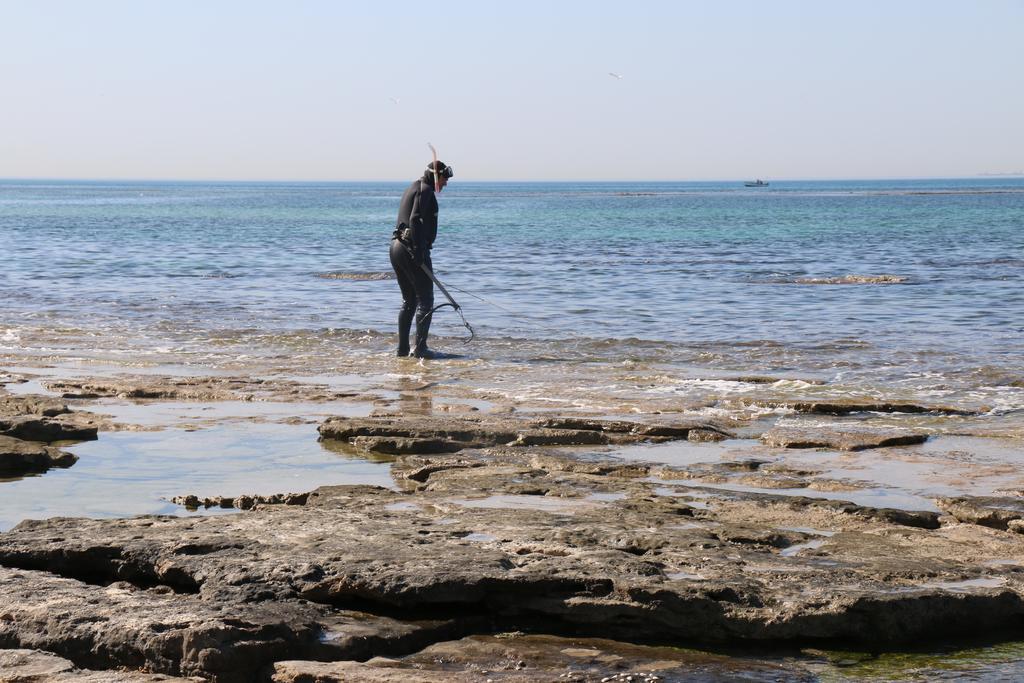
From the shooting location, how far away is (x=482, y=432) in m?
7.21

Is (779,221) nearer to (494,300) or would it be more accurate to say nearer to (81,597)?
(494,300)

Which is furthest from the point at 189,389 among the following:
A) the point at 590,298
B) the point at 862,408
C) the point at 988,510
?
the point at 590,298

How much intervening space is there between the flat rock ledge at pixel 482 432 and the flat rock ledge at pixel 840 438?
1.19 feet

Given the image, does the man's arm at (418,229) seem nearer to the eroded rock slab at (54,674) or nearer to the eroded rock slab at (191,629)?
the eroded rock slab at (191,629)

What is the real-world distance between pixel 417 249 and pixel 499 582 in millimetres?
7370

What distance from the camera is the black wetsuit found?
11.0m

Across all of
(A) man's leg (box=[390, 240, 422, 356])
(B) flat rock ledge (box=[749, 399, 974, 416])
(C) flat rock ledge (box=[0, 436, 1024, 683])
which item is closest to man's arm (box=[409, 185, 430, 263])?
(A) man's leg (box=[390, 240, 422, 356])

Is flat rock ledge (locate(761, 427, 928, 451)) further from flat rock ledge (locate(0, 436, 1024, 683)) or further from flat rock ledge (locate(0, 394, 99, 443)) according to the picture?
flat rock ledge (locate(0, 394, 99, 443))

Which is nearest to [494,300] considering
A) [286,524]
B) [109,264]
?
[109,264]

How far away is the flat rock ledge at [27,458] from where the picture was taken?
20.7 feet

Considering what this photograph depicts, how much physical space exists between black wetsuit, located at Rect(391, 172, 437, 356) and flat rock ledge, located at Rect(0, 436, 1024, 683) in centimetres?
616

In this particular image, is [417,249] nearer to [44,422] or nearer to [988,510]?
[44,422]

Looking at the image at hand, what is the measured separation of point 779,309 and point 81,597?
13184 mm

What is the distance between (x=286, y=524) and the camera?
15.7 ft
